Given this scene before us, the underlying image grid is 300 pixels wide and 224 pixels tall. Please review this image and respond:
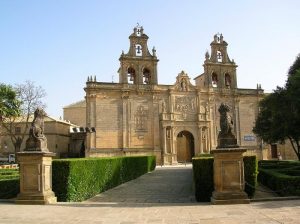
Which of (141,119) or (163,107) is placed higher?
(163,107)

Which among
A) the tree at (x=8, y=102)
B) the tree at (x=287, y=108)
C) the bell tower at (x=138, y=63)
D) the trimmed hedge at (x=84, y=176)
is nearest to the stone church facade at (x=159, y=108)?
the bell tower at (x=138, y=63)

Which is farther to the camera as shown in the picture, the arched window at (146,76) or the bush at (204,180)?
the arched window at (146,76)

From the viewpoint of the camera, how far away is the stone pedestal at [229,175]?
11344mm

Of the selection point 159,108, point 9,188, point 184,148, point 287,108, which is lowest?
point 9,188

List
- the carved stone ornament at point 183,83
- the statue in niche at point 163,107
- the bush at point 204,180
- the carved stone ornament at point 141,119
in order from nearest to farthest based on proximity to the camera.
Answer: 1. the bush at point 204,180
2. the carved stone ornament at point 141,119
3. the statue in niche at point 163,107
4. the carved stone ornament at point 183,83

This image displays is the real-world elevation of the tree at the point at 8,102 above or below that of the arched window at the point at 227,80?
below

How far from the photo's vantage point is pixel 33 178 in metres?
12.1

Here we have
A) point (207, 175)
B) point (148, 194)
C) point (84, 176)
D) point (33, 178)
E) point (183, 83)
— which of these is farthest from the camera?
point (183, 83)

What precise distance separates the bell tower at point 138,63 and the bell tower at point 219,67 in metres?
7.24

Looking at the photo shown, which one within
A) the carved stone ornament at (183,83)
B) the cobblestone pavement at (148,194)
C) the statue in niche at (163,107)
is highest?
the carved stone ornament at (183,83)

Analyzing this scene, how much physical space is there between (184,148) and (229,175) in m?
40.2

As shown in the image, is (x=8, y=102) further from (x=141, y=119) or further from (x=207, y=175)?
(x=207, y=175)

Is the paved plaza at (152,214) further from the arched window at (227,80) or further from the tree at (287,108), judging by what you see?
the arched window at (227,80)

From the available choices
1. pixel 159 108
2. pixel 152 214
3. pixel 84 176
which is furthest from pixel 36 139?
pixel 159 108
